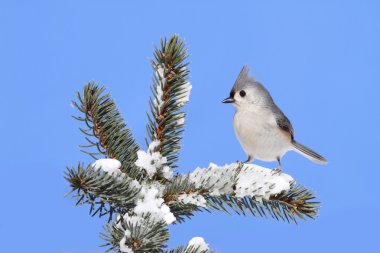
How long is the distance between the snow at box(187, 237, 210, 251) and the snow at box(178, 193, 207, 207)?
214 millimetres

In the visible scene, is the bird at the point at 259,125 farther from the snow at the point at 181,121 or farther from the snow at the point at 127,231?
the snow at the point at 127,231

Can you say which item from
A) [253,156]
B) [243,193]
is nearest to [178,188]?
[243,193]

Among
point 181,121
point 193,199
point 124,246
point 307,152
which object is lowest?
point 124,246

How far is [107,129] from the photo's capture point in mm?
3270

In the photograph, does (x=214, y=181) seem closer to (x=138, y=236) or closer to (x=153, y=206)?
(x=153, y=206)

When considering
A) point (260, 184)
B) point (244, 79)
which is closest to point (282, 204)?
point (260, 184)

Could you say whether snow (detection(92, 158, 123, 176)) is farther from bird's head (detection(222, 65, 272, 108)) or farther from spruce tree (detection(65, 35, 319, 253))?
→ bird's head (detection(222, 65, 272, 108))

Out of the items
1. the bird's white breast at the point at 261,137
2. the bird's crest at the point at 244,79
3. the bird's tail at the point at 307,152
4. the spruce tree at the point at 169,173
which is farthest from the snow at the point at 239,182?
the bird's tail at the point at 307,152

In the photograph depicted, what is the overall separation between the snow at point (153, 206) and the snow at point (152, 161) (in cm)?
15

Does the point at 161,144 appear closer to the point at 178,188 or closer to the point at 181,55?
the point at 178,188

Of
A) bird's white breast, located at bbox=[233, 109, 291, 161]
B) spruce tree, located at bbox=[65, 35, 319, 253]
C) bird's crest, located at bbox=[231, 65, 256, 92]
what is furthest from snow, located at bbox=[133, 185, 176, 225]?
bird's crest, located at bbox=[231, 65, 256, 92]

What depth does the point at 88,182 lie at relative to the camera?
2641 mm

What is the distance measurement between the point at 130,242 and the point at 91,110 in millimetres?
994

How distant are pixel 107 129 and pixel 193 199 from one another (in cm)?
74
